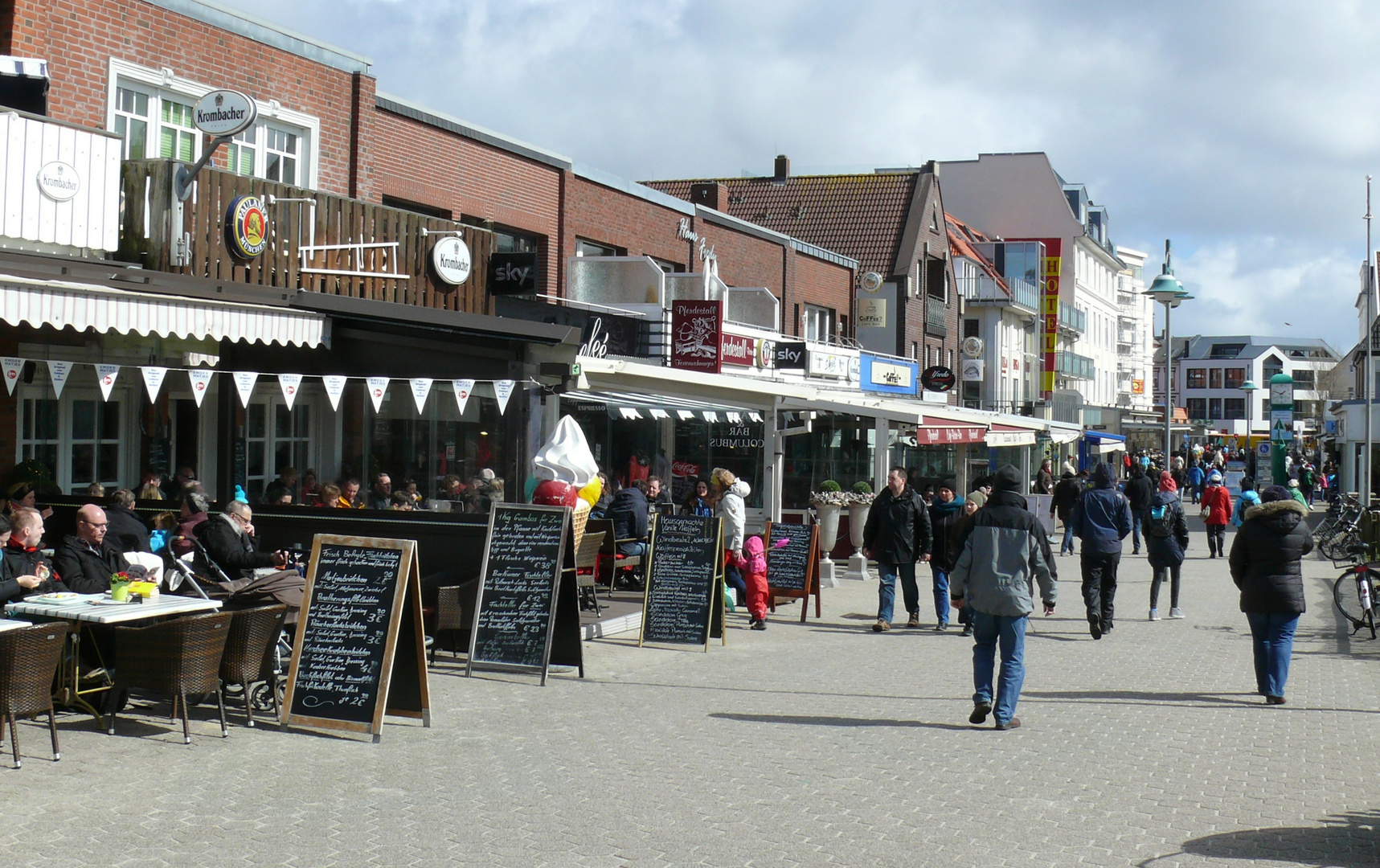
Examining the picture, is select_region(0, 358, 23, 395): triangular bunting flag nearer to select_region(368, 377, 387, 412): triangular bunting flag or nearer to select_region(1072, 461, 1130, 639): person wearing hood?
select_region(368, 377, 387, 412): triangular bunting flag

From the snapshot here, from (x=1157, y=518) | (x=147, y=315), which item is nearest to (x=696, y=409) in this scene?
(x=1157, y=518)

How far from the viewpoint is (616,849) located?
5.69m

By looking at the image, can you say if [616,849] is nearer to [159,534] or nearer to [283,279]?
[159,534]

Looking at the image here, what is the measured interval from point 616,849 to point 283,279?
28.7 feet

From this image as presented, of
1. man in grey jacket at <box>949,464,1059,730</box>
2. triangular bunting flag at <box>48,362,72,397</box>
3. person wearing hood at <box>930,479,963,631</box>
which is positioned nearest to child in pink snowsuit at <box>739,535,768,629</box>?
person wearing hood at <box>930,479,963,631</box>

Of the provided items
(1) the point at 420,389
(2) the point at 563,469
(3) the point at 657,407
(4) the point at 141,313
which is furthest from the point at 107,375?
(3) the point at 657,407

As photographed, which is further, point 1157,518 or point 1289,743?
point 1157,518

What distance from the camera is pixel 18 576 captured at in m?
7.82

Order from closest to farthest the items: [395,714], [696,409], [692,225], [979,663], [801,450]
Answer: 1. [395,714]
2. [979,663]
3. [696,409]
4. [801,450]
5. [692,225]

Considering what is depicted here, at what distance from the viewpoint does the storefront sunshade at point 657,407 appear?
15706mm

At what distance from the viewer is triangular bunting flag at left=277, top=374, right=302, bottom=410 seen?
11.2 metres

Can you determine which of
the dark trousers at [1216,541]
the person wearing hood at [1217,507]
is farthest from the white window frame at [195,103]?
the dark trousers at [1216,541]

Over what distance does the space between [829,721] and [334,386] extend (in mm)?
5273

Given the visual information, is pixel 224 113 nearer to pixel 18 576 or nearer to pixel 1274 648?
pixel 18 576
